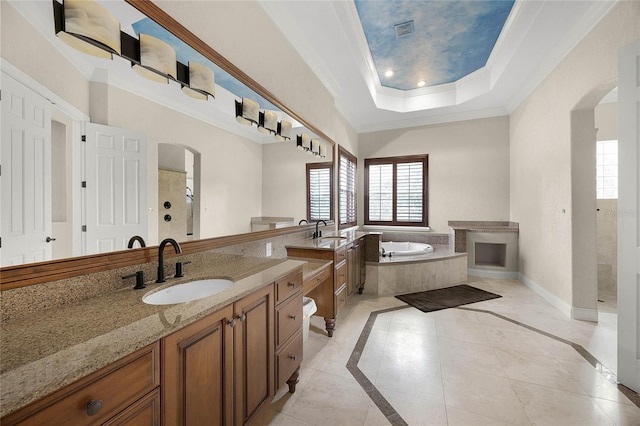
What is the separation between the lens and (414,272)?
3828 millimetres

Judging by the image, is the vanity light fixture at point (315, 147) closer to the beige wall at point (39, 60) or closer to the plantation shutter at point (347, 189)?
the plantation shutter at point (347, 189)

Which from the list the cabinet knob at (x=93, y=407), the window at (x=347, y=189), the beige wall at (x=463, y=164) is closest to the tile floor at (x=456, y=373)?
the cabinet knob at (x=93, y=407)

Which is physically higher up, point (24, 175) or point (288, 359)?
point (24, 175)

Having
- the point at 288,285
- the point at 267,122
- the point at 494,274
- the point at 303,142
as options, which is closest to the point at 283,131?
the point at 267,122

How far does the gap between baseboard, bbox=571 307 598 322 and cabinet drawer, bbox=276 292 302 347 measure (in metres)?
3.10

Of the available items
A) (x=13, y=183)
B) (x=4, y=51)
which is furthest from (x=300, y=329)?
(x=4, y=51)

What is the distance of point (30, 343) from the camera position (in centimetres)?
70

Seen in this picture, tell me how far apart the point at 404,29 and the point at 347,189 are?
2435 millimetres

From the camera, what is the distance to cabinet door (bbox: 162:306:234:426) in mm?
870

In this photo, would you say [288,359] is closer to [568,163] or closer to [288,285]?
[288,285]

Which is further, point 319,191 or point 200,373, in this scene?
point 319,191

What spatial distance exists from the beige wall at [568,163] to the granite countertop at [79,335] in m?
3.50

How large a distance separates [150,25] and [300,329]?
195 centimetres

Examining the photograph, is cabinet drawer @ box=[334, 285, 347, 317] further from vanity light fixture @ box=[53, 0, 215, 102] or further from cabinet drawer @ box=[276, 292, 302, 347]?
vanity light fixture @ box=[53, 0, 215, 102]
